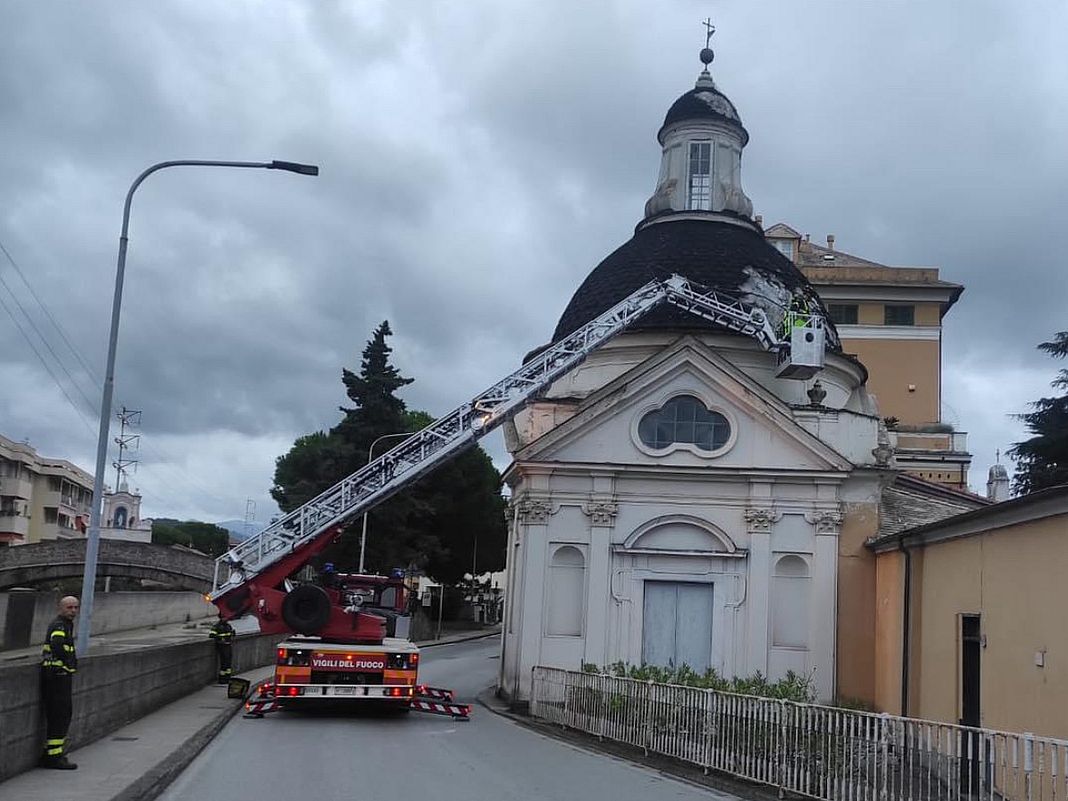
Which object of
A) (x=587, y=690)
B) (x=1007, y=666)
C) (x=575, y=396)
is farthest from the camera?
(x=575, y=396)

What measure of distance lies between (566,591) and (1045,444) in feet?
78.6

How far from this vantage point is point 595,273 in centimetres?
3102

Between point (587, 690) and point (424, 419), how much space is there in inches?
2099

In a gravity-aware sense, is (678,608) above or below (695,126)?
below

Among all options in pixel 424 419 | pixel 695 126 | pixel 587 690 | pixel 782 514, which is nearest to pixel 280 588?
pixel 587 690

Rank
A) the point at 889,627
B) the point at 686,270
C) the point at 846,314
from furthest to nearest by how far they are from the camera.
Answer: the point at 846,314 → the point at 686,270 → the point at 889,627

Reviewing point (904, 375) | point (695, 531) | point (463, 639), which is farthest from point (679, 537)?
point (463, 639)

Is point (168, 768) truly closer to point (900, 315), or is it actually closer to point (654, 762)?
point (654, 762)

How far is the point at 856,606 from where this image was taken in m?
24.8

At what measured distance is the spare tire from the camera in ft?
64.6

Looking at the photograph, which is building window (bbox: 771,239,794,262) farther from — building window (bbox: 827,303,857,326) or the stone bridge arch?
the stone bridge arch

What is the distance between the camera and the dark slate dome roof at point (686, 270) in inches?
1123

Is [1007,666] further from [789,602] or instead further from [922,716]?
[789,602]

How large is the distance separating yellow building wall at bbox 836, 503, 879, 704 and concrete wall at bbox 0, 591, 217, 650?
1844cm
